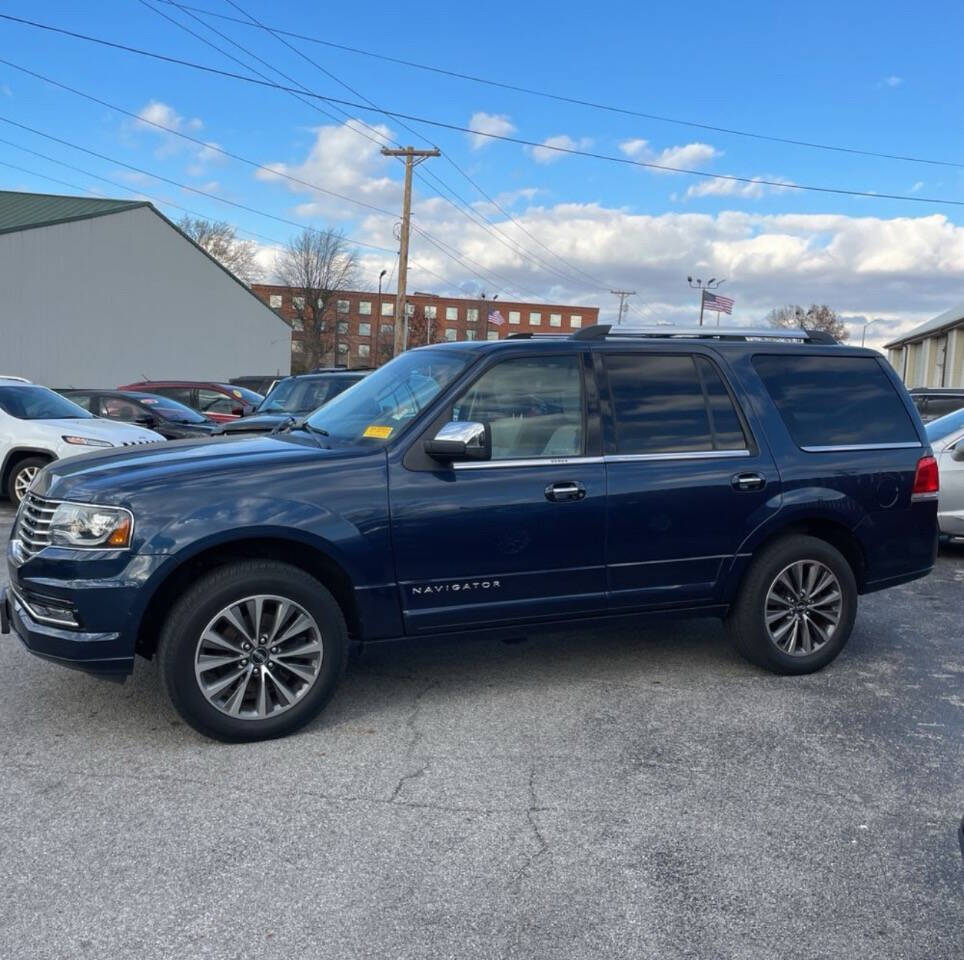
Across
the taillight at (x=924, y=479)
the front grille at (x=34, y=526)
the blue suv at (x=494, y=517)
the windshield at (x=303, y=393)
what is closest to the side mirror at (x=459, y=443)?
the blue suv at (x=494, y=517)

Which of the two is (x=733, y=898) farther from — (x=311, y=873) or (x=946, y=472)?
(x=946, y=472)

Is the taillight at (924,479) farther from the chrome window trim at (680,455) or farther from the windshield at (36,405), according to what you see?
the windshield at (36,405)

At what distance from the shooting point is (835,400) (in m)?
5.46

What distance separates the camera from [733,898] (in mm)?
3018

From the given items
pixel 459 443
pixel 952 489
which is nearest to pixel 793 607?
pixel 459 443

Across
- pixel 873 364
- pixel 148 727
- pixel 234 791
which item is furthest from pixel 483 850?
pixel 873 364

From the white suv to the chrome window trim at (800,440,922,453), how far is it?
26.5 feet

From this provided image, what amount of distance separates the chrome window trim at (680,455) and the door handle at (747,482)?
119mm

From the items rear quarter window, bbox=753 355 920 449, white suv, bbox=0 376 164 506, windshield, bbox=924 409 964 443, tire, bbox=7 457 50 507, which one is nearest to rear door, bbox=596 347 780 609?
rear quarter window, bbox=753 355 920 449

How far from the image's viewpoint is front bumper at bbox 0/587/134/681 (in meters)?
3.90

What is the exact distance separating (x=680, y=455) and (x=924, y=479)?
1649 millimetres

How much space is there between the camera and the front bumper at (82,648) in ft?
12.8

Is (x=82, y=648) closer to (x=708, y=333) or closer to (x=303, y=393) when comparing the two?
(x=708, y=333)

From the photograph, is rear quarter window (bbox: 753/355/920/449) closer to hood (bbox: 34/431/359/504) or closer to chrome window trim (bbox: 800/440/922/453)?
chrome window trim (bbox: 800/440/922/453)
